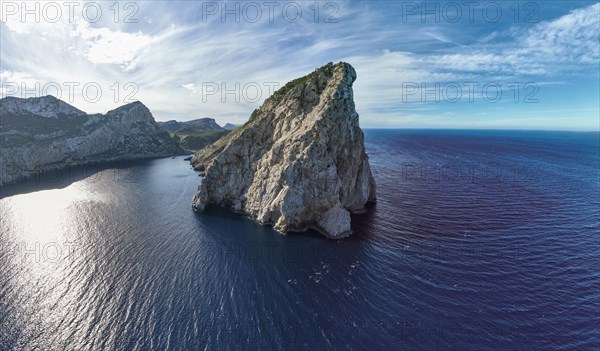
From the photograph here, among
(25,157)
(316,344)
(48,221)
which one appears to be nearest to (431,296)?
(316,344)

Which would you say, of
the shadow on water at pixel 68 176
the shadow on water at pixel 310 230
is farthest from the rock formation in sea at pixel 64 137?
the shadow on water at pixel 310 230

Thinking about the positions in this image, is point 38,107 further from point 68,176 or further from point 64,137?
point 68,176

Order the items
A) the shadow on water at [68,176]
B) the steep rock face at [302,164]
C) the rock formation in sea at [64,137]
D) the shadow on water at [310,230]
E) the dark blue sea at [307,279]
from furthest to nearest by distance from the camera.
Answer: the rock formation in sea at [64,137] < the shadow on water at [68,176] < the steep rock face at [302,164] < the shadow on water at [310,230] < the dark blue sea at [307,279]

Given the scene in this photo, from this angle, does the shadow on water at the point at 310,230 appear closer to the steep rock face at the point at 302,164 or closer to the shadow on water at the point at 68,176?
the steep rock face at the point at 302,164

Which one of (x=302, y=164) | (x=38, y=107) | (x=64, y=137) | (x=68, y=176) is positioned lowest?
(x=68, y=176)

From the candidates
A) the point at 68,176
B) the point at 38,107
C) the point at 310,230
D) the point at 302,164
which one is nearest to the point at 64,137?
the point at 38,107
